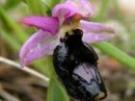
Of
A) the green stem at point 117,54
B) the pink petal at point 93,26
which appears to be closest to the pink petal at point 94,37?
the pink petal at point 93,26

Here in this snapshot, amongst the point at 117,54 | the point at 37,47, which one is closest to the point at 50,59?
the point at 37,47

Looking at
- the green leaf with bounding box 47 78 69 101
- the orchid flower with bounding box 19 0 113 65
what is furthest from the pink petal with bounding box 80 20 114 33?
the green leaf with bounding box 47 78 69 101

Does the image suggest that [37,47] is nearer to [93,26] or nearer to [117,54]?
[93,26]

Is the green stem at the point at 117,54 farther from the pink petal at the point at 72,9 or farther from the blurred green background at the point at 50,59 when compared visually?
the pink petal at the point at 72,9

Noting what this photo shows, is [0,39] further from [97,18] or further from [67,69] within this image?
[67,69]

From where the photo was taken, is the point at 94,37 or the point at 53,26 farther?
the point at 94,37

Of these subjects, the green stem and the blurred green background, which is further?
the green stem

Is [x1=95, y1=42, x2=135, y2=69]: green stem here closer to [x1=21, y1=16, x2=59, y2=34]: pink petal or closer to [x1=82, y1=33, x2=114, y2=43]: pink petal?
[x1=82, y1=33, x2=114, y2=43]: pink petal
